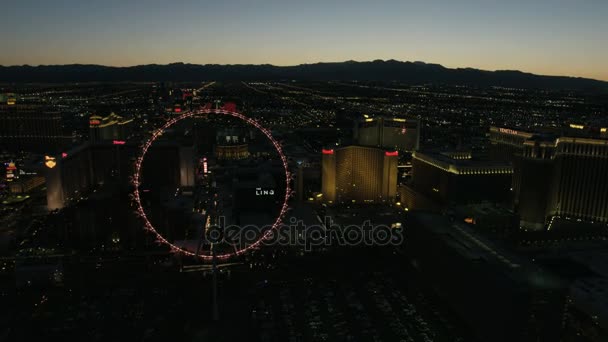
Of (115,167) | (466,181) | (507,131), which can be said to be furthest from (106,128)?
(507,131)

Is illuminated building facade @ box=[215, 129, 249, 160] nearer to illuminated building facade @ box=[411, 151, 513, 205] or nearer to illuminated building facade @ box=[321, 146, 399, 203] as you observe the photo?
illuminated building facade @ box=[321, 146, 399, 203]

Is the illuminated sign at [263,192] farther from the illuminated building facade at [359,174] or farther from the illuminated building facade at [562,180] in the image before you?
the illuminated building facade at [562,180]


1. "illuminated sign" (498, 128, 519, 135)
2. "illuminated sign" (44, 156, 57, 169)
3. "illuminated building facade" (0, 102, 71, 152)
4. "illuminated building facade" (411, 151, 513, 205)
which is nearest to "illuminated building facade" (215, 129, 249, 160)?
"illuminated building facade" (0, 102, 71, 152)

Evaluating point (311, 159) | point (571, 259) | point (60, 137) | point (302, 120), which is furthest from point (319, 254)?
point (302, 120)

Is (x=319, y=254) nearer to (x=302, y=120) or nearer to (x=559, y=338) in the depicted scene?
(x=559, y=338)

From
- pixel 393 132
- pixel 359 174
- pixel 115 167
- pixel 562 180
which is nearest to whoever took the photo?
pixel 562 180

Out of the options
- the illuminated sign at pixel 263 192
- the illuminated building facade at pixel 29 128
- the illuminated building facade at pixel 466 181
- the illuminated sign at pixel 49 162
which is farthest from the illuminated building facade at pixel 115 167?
the illuminated building facade at pixel 466 181

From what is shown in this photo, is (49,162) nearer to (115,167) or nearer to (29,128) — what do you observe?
(115,167)
